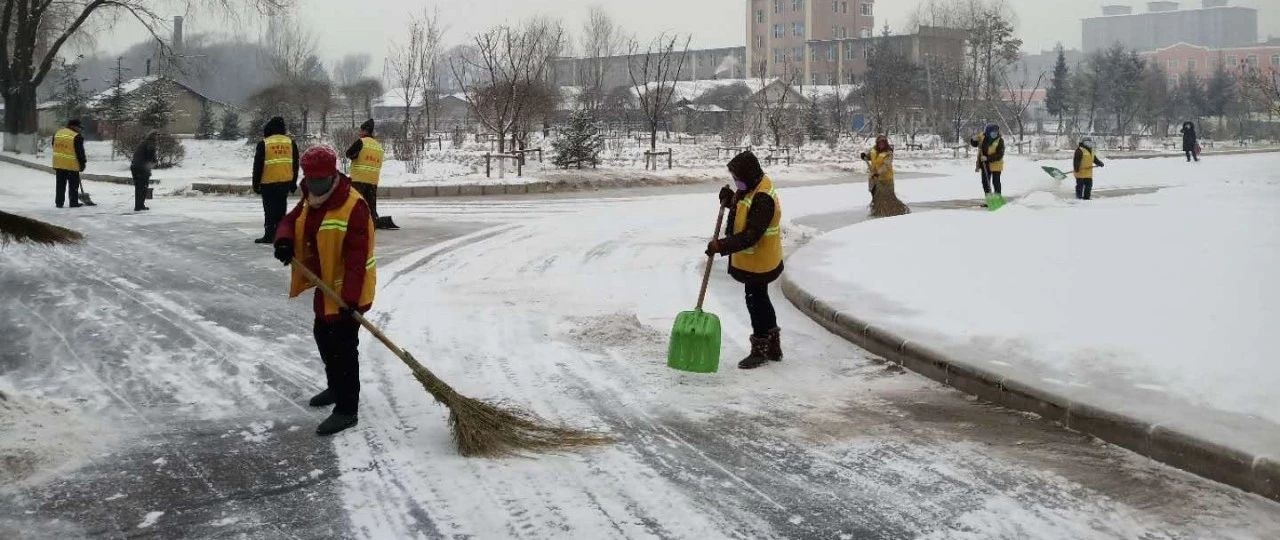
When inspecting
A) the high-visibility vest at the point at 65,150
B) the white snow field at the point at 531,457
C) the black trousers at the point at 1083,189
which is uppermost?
the high-visibility vest at the point at 65,150

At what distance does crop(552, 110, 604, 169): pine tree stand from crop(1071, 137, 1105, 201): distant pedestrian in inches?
519

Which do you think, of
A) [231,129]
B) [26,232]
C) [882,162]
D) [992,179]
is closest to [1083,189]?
[992,179]

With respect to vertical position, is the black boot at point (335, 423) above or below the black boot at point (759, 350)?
below

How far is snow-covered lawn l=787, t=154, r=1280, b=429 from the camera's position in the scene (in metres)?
5.85

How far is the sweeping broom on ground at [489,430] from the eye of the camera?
15.9 ft

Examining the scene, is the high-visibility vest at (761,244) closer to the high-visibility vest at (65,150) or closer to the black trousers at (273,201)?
the black trousers at (273,201)

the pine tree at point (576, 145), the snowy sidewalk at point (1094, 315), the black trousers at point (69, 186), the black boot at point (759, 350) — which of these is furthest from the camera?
the pine tree at point (576, 145)

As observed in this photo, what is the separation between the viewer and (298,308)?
8.51 m

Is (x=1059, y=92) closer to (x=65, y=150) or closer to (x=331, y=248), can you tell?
(x=65, y=150)

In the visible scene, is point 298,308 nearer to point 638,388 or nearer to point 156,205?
point 638,388

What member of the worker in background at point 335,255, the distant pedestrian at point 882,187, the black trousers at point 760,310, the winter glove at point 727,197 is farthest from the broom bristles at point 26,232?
the distant pedestrian at point 882,187

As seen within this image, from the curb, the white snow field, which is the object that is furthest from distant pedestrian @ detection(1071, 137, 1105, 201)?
the curb

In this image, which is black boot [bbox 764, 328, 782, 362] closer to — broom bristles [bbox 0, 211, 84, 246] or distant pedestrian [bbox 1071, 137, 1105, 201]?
broom bristles [bbox 0, 211, 84, 246]

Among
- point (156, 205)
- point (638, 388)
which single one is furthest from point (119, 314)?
point (156, 205)
